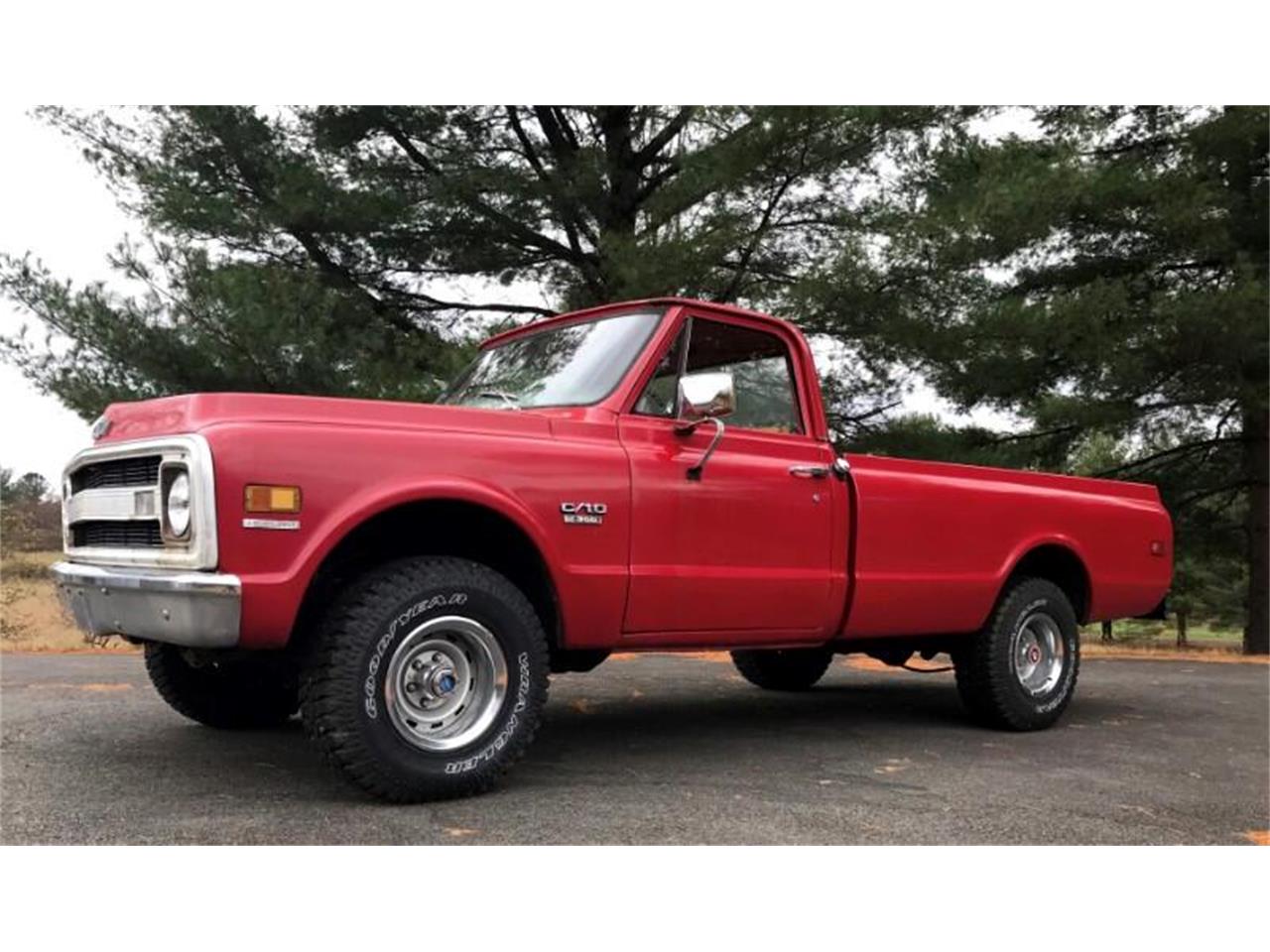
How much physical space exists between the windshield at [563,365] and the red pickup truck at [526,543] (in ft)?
0.05

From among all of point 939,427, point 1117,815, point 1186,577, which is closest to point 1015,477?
point 1117,815

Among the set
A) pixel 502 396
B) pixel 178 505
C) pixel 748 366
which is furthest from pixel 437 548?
pixel 748 366

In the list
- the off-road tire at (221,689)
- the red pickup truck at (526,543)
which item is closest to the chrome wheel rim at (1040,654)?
the red pickup truck at (526,543)

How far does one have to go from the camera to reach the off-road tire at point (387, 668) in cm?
385

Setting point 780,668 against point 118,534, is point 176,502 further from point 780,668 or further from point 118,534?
point 780,668

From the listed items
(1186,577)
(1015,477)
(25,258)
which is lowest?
(1186,577)

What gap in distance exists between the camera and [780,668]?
25.8 feet

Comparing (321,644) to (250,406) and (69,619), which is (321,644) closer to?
(250,406)

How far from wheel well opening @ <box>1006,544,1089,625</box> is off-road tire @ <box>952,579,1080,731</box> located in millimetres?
144

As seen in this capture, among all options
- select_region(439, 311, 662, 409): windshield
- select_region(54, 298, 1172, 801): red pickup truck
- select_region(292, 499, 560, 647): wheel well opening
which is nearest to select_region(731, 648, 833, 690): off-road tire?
select_region(54, 298, 1172, 801): red pickup truck

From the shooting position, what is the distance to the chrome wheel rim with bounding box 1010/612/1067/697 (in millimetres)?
6449

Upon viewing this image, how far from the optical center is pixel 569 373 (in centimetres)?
517

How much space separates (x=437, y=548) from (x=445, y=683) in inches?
22.2

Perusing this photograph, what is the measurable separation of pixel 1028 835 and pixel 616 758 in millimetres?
1858
